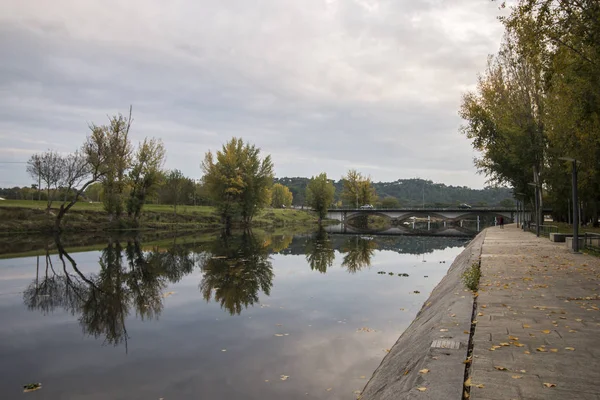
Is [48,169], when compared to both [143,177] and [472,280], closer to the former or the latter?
[143,177]

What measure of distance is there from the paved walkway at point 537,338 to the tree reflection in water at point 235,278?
8.51 m

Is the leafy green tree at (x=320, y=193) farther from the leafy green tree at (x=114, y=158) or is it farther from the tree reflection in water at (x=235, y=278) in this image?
the tree reflection in water at (x=235, y=278)

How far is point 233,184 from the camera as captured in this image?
6894cm

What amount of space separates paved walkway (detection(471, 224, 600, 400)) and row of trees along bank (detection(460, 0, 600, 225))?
7.42 meters

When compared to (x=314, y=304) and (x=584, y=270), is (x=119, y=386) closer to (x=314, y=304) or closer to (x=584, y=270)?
(x=314, y=304)

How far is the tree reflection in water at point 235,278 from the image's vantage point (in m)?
16.8

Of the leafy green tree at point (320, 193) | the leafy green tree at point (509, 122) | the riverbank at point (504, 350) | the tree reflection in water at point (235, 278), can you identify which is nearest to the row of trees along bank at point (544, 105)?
the leafy green tree at point (509, 122)

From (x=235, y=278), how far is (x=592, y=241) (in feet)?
64.3

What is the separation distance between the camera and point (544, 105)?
1307 inches

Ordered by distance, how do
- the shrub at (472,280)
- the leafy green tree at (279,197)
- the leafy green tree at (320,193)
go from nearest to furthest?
the shrub at (472,280), the leafy green tree at (320,193), the leafy green tree at (279,197)

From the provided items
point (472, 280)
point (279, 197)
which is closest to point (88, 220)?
point (472, 280)

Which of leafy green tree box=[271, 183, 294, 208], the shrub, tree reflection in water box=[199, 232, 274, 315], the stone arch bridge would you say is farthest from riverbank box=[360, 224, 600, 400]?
leafy green tree box=[271, 183, 294, 208]

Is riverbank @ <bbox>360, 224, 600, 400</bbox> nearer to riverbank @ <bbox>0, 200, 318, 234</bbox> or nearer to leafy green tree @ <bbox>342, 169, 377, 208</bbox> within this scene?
riverbank @ <bbox>0, 200, 318, 234</bbox>

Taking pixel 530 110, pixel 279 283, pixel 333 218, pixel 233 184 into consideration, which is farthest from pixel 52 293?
pixel 333 218
